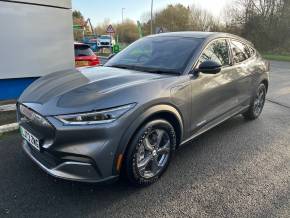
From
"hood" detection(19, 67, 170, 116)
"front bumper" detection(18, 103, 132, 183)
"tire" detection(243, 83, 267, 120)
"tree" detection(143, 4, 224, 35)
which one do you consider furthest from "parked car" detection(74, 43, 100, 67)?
"tree" detection(143, 4, 224, 35)

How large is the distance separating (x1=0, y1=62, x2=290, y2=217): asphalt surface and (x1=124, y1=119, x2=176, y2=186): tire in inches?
6.1

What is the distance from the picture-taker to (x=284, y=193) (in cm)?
316

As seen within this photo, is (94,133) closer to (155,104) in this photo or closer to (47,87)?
(155,104)

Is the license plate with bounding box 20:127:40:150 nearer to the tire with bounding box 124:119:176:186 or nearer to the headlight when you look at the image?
the headlight

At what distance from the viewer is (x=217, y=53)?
4.25 m

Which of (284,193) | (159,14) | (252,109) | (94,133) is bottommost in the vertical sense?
(284,193)

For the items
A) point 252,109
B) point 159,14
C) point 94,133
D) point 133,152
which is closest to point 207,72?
point 133,152

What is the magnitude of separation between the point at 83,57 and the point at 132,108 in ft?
19.1

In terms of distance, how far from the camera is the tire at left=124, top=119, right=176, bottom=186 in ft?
9.48

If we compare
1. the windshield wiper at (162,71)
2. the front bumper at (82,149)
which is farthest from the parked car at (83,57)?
the front bumper at (82,149)

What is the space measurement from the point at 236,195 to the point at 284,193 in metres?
0.55

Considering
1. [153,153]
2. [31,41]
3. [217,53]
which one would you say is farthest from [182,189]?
[31,41]

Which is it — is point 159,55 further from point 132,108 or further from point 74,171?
point 74,171

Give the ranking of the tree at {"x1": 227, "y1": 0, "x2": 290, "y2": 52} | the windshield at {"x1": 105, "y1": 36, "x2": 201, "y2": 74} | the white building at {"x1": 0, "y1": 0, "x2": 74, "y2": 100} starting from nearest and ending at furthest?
the windshield at {"x1": 105, "y1": 36, "x2": 201, "y2": 74}, the white building at {"x1": 0, "y1": 0, "x2": 74, "y2": 100}, the tree at {"x1": 227, "y1": 0, "x2": 290, "y2": 52}
